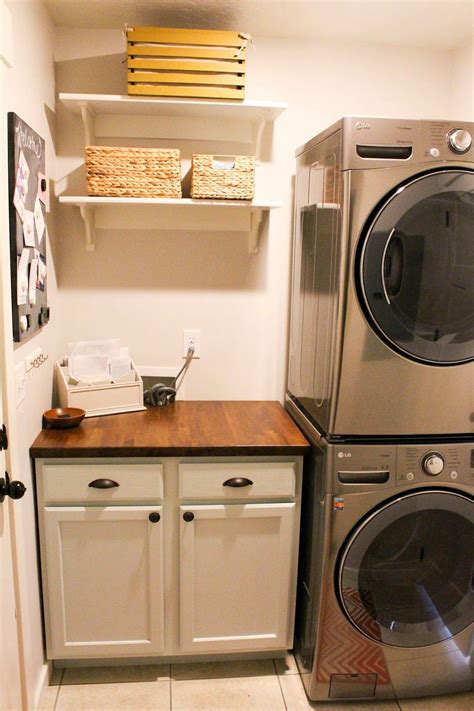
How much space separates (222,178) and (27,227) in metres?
0.72

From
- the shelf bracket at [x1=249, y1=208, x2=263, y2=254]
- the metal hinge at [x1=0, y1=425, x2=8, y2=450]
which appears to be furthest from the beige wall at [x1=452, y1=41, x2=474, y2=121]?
the metal hinge at [x1=0, y1=425, x2=8, y2=450]

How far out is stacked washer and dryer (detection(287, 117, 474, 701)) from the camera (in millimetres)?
1656

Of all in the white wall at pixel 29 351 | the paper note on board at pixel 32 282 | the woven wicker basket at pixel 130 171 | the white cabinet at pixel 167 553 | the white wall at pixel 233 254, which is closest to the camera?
the white wall at pixel 29 351

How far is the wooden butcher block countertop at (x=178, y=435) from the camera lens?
1843 mm

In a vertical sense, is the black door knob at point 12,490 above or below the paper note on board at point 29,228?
below

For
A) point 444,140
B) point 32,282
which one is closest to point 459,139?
point 444,140

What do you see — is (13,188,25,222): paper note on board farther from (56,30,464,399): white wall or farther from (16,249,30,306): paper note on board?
(56,30,464,399): white wall

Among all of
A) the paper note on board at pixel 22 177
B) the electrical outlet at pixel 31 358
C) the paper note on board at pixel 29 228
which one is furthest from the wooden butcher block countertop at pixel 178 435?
the paper note on board at pixel 22 177

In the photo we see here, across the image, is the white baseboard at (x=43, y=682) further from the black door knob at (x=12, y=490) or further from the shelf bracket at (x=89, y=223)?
the shelf bracket at (x=89, y=223)

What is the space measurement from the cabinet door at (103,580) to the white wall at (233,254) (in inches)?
28.2

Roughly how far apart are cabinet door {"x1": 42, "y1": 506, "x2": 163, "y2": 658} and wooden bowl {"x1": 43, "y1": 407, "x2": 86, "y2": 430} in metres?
0.29

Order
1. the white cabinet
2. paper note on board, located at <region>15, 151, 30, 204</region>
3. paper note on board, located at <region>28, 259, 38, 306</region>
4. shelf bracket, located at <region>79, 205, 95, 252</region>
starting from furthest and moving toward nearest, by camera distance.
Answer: shelf bracket, located at <region>79, 205, 95, 252</region> < the white cabinet < paper note on board, located at <region>28, 259, 38, 306</region> < paper note on board, located at <region>15, 151, 30, 204</region>

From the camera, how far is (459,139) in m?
1.65

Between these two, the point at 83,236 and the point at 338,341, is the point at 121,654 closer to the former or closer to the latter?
the point at 338,341
